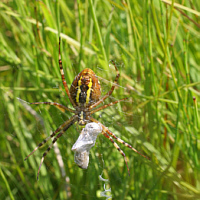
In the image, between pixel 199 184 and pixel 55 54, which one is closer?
pixel 199 184

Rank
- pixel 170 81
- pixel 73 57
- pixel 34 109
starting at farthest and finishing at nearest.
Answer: pixel 34 109
pixel 73 57
pixel 170 81

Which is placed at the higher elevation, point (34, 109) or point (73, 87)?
point (73, 87)

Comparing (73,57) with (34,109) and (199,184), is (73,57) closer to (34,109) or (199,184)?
(34,109)

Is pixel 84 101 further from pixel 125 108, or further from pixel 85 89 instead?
pixel 125 108

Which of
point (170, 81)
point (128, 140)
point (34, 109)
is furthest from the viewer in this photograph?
point (34, 109)

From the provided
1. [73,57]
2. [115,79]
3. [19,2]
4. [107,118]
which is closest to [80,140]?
[107,118]

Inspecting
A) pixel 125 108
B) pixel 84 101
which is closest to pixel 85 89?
pixel 84 101

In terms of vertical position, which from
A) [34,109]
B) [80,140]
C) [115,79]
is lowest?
[80,140]

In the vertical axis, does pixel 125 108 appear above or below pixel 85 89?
below
